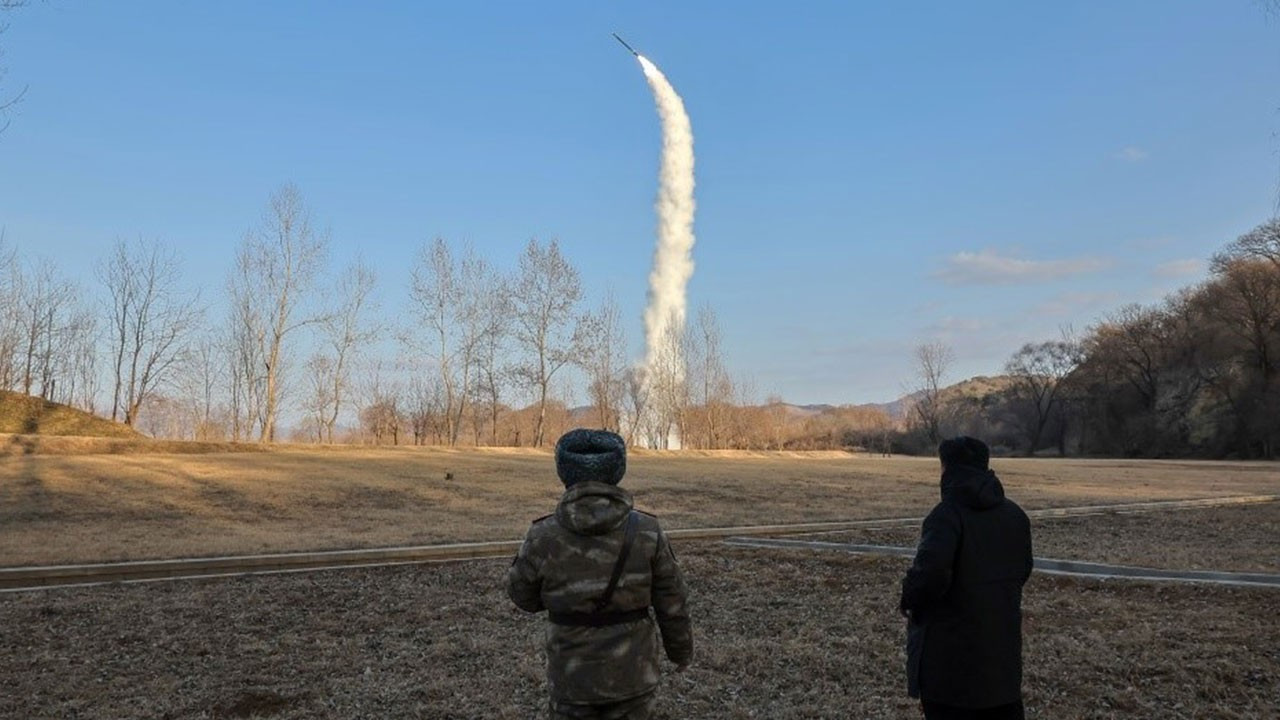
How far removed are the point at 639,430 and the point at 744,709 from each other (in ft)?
A: 164

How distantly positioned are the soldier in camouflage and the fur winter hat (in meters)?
1.31

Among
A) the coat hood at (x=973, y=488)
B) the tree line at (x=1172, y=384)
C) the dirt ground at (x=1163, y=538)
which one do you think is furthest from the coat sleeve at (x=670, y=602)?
the tree line at (x=1172, y=384)

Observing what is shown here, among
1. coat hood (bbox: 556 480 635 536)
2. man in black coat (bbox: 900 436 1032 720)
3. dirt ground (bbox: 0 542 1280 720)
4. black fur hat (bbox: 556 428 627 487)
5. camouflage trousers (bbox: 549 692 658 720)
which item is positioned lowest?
dirt ground (bbox: 0 542 1280 720)

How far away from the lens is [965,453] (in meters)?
3.65

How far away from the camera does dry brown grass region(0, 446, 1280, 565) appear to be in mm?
14461

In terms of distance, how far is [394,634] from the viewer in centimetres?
781

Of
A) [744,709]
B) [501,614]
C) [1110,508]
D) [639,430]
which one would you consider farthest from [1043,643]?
[639,430]

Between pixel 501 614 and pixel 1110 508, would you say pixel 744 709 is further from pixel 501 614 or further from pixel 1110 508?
pixel 1110 508

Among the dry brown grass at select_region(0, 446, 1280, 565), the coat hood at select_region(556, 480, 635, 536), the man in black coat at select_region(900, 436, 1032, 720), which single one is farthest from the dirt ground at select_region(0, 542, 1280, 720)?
the dry brown grass at select_region(0, 446, 1280, 565)

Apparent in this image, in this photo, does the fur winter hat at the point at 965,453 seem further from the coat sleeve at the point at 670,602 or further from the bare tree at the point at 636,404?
the bare tree at the point at 636,404

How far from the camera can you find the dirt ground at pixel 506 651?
5656 mm

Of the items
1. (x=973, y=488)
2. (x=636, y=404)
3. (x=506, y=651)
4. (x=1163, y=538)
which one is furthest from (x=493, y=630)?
(x=636, y=404)

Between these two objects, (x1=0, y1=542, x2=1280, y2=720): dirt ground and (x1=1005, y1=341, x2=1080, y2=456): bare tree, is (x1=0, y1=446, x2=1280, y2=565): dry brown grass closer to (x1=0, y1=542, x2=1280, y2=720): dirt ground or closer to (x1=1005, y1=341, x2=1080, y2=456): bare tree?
(x1=0, y1=542, x2=1280, y2=720): dirt ground

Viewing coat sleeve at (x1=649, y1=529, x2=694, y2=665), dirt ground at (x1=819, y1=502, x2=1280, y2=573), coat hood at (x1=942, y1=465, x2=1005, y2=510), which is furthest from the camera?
dirt ground at (x1=819, y1=502, x2=1280, y2=573)
